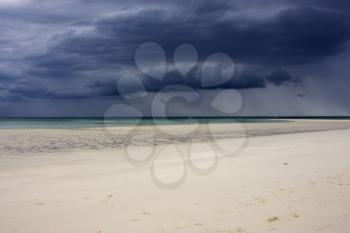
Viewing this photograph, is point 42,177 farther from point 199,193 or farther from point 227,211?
point 227,211

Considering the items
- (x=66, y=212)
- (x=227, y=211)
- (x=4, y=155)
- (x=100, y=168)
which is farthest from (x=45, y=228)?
(x=4, y=155)

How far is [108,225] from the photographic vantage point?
6.29m

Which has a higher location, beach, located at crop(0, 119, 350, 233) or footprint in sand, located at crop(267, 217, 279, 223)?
footprint in sand, located at crop(267, 217, 279, 223)

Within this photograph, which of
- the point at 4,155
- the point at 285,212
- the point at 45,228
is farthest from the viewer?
the point at 4,155

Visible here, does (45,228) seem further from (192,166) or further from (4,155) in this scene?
(4,155)

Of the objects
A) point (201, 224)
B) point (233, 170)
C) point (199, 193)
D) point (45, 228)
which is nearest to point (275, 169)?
point (233, 170)

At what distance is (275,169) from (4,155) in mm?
12895

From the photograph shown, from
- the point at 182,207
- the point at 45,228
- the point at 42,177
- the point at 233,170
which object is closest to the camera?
the point at 45,228

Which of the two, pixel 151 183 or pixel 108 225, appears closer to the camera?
pixel 108 225

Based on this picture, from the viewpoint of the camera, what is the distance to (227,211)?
7027 mm

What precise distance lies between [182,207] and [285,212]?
2.00 metres

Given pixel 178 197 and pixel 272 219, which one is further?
pixel 178 197

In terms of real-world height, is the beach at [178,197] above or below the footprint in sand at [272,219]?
below

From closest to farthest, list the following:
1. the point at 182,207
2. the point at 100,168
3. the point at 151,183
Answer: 1. the point at 182,207
2. the point at 151,183
3. the point at 100,168
